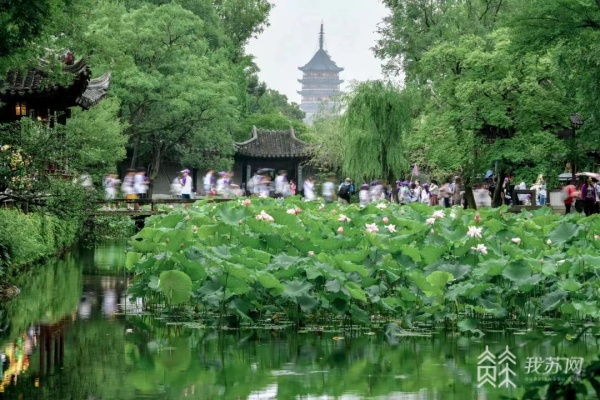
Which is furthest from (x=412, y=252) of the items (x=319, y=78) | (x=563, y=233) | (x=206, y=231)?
(x=319, y=78)

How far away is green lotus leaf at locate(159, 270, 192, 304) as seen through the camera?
12.6 metres

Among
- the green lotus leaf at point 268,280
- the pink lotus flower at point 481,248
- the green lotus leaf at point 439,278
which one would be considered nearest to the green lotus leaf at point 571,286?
the green lotus leaf at point 439,278

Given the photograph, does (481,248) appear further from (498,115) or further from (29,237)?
(498,115)

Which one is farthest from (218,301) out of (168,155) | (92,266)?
(168,155)

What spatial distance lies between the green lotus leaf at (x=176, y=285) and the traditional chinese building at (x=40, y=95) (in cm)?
1251

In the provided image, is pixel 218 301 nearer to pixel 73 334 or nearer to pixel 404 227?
pixel 73 334

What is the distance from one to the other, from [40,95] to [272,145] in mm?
33988

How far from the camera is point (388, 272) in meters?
12.9

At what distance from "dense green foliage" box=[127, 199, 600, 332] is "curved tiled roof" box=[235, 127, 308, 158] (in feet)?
148

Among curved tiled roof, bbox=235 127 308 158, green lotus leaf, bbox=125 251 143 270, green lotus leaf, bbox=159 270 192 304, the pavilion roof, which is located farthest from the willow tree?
green lotus leaf, bbox=159 270 192 304

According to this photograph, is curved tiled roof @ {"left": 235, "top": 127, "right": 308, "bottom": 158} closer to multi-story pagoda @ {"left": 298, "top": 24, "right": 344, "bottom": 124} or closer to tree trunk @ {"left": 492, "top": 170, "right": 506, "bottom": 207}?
tree trunk @ {"left": 492, "top": 170, "right": 506, "bottom": 207}

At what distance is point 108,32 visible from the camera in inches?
1555

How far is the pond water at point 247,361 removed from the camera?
357 inches

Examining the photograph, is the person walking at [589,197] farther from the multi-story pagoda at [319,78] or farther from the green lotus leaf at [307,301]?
the multi-story pagoda at [319,78]
